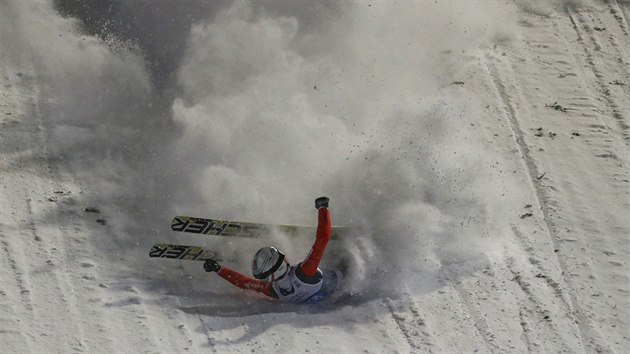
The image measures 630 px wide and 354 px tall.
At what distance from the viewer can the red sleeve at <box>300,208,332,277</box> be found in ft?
35.9

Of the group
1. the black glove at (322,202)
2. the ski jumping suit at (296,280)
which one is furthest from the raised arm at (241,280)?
the black glove at (322,202)

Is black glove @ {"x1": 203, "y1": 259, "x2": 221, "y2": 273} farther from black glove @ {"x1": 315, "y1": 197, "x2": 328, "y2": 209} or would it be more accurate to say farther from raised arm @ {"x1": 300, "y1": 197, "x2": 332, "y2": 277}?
black glove @ {"x1": 315, "y1": 197, "x2": 328, "y2": 209}

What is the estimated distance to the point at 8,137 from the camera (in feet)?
45.8

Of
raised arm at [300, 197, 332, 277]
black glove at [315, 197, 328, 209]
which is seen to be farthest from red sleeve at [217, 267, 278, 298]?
black glove at [315, 197, 328, 209]

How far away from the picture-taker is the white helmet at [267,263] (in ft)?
37.0

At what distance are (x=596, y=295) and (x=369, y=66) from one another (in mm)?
5522

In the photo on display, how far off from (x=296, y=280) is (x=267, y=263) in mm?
374

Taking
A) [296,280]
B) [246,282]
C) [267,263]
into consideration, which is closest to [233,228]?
[246,282]

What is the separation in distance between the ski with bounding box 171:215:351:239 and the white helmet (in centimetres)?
83

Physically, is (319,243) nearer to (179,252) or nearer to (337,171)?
(179,252)

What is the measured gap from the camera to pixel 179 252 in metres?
11.8

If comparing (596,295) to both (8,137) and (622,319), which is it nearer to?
(622,319)

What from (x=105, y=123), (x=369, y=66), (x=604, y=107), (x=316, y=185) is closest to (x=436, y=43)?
(x=369, y=66)

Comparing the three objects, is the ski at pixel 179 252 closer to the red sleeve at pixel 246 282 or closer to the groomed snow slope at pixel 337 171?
the groomed snow slope at pixel 337 171
